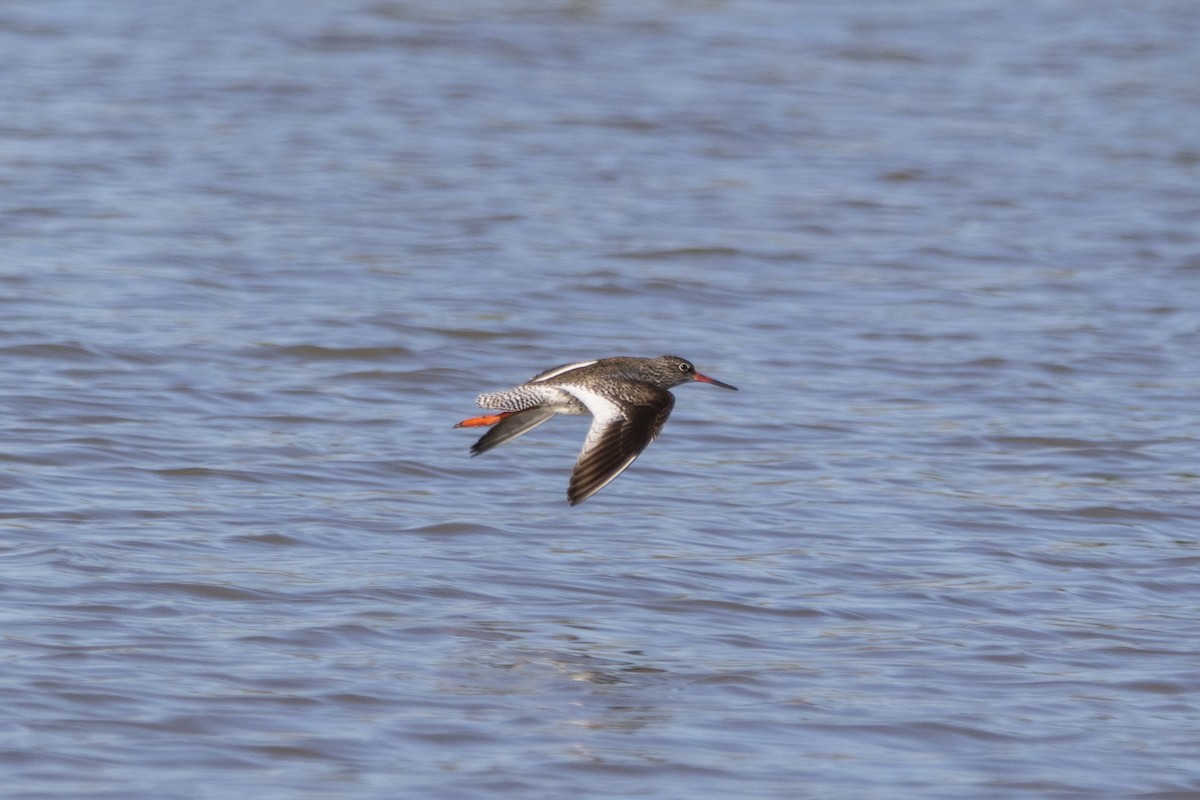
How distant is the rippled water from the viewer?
6414 millimetres

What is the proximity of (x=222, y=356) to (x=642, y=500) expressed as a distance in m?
3.09

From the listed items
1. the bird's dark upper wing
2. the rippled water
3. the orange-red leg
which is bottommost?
the rippled water

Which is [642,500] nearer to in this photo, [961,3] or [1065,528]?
[1065,528]

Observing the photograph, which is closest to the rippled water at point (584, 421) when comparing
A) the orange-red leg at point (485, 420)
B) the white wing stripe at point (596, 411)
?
the orange-red leg at point (485, 420)

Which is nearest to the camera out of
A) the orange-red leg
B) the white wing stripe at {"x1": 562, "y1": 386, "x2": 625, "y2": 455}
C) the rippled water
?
the rippled water

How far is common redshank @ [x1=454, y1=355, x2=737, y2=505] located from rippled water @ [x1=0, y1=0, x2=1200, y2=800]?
0.62 m

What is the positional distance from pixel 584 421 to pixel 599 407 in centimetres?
331

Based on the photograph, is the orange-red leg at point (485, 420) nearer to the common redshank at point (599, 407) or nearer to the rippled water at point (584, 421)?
the common redshank at point (599, 407)

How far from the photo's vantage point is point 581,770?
20.0 feet

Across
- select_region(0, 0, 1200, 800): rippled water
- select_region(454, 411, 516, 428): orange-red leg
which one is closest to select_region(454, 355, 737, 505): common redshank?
select_region(454, 411, 516, 428): orange-red leg

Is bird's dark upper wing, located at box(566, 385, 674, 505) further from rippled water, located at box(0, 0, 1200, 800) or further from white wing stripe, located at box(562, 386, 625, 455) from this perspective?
rippled water, located at box(0, 0, 1200, 800)

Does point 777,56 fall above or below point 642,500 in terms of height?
above

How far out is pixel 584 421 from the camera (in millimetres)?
10789

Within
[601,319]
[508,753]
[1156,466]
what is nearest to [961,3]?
[601,319]
